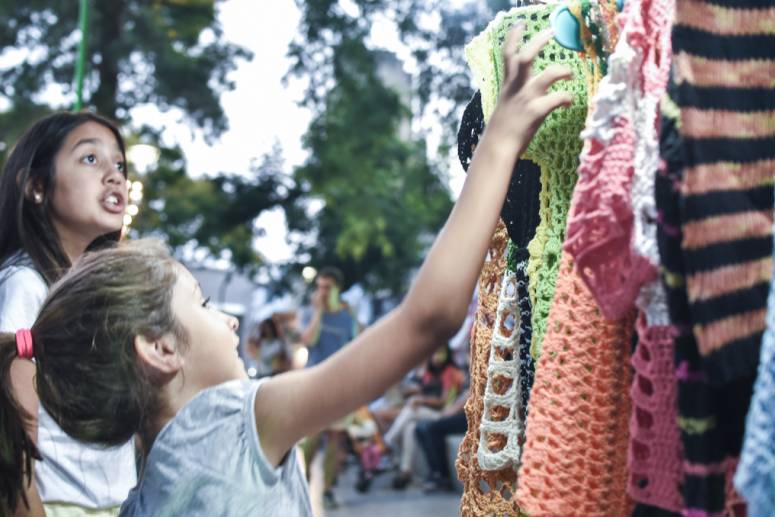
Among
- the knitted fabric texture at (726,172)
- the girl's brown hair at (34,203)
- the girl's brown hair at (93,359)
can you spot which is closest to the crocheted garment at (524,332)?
the knitted fabric texture at (726,172)

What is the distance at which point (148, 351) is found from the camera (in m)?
1.33

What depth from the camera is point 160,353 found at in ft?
4.40

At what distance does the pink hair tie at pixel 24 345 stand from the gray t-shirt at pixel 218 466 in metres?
0.38

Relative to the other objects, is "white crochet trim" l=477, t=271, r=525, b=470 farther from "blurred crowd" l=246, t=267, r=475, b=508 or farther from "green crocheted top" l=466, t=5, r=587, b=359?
"blurred crowd" l=246, t=267, r=475, b=508

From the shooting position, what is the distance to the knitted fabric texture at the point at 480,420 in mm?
1269

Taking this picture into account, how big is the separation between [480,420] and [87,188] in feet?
4.61

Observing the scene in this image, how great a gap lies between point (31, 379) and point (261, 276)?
1331 cm

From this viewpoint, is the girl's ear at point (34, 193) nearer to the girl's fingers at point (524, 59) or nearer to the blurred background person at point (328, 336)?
the girl's fingers at point (524, 59)

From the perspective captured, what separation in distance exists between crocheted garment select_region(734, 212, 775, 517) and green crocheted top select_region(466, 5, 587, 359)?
18.6 inches

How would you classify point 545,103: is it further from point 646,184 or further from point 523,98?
point 646,184

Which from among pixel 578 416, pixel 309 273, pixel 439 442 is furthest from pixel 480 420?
pixel 309 273

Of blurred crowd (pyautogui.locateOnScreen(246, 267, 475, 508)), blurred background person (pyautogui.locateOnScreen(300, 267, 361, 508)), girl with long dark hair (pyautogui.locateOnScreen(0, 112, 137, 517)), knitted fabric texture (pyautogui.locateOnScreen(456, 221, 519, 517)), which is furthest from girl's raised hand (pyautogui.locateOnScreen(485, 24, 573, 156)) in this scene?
blurred background person (pyautogui.locateOnScreen(300, 267, 361, 508))

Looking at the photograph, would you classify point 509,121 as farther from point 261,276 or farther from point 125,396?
point 261,276

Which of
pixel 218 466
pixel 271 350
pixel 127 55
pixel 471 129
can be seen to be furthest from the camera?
pixel 127 55
